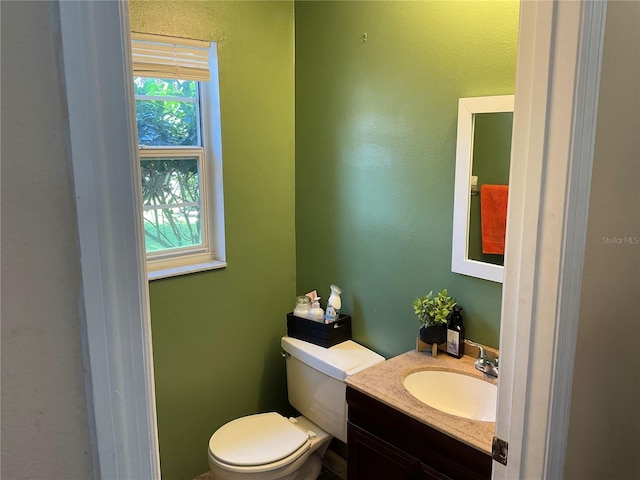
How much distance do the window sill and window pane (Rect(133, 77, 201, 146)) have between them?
0.54 meters

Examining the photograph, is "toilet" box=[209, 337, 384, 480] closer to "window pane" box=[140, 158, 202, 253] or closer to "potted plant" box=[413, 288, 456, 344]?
"potted plant" box=[413, 288, 456, 344]

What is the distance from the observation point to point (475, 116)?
1865 millimetres

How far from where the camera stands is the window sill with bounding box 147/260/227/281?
2209 millimetres

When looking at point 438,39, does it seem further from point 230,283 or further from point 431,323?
point 230,283

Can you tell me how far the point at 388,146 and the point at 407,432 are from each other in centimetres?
111

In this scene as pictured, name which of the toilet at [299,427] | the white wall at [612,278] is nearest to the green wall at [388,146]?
the toilet at [299,427]

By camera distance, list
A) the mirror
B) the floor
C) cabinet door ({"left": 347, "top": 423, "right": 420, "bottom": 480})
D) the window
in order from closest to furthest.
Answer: cabinet door ({"left": 347, "top": 423, "right": 420, "bottom": 480}), the mirror, the window, the floor

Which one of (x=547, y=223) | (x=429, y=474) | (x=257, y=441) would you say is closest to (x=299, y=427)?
(x=257, y=441)

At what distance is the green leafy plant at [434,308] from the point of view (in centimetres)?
197

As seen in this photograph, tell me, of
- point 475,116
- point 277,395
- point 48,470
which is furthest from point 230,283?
point 48,470

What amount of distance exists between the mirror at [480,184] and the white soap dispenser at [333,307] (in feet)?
2.15

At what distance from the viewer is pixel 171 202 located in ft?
7.68

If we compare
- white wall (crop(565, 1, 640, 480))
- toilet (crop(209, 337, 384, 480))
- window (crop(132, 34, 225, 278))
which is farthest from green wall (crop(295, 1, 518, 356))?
white wall (crop(565, 1, 640, 480))

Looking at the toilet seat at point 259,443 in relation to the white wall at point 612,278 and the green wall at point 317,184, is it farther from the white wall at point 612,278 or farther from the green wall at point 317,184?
the white wall at point 612,278
